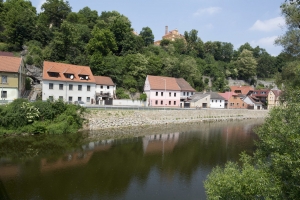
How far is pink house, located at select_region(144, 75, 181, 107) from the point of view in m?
44.6

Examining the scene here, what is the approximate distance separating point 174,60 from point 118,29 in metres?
16.2

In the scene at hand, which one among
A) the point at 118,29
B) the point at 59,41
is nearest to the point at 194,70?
the point at 118,29

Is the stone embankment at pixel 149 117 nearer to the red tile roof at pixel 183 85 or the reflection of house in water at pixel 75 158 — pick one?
the reflection of house in water at pixel 75 158

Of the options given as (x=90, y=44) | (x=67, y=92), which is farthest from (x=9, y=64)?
(x=90, y=44)

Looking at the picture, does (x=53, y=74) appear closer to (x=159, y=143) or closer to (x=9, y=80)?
(x=9, y=80)

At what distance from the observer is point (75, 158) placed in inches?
739

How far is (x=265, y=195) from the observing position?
303 inches

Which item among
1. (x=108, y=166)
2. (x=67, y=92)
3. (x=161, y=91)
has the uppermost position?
(x=161, y=91)

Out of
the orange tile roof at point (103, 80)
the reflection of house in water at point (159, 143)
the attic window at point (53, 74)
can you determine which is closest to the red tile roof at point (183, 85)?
the orange tile roof at point (103, 80)

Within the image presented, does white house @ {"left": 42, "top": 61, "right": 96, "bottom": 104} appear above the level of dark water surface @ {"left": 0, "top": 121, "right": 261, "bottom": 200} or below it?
above

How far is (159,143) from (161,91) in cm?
2117

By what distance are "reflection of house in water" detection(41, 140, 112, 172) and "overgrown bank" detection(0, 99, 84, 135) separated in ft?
17.5

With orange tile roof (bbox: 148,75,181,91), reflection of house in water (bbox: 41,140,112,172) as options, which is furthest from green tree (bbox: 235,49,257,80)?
reflection of house in water (bbox: 41,140,112,172)

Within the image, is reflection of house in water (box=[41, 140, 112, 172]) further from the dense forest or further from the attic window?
the dense forest
